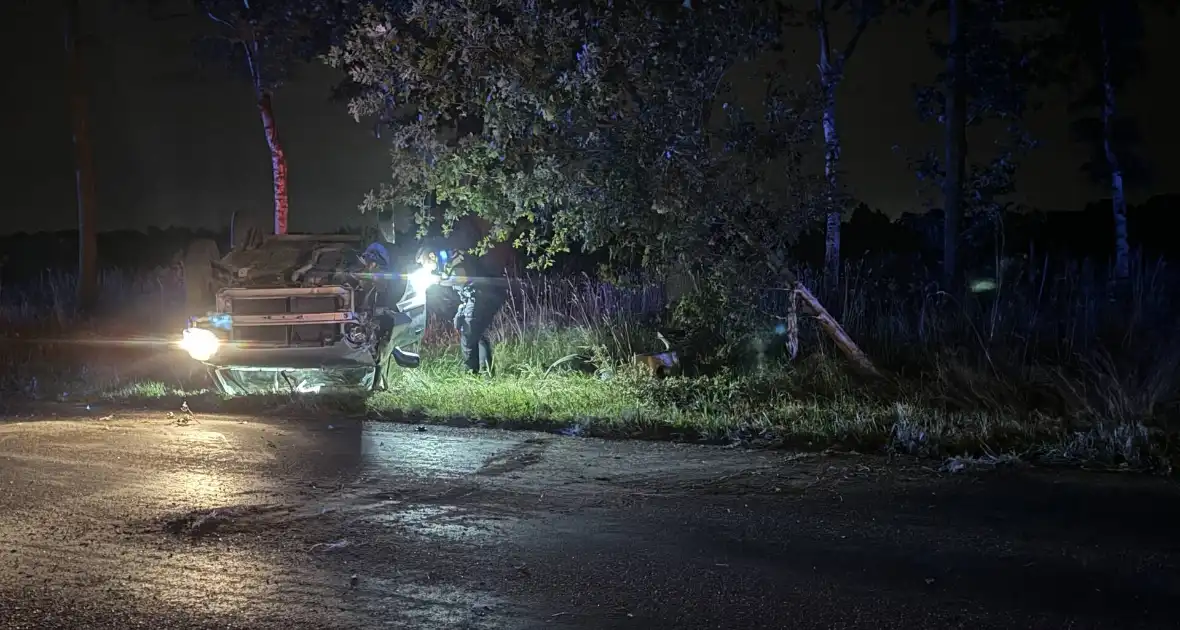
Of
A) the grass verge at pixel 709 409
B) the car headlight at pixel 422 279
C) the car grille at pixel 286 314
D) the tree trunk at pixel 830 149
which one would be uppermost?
the tree trunk at pixel 830 149

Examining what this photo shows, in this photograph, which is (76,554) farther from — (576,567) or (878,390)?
(878,390)

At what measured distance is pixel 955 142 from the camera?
18.9 m

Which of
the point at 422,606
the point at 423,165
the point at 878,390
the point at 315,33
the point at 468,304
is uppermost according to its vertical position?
the point at 315,33

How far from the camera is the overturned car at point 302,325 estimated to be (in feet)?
34.9

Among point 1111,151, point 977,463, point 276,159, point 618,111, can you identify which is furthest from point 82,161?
point 1111,151

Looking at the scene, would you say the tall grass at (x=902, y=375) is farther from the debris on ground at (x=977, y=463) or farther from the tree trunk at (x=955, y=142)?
the tree trunk at (x=955, y=142)

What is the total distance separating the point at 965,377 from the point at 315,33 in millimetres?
15092

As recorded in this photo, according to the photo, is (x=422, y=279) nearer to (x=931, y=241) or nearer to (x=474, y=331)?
(x=474, y=331)

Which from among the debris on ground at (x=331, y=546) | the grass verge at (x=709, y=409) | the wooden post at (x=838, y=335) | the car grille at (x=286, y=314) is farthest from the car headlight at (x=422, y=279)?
the debris on ground at (x=331, y=546)

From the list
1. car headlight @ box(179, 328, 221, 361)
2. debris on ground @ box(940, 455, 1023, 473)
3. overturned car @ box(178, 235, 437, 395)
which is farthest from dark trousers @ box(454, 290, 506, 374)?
debris on ground @ box(940, 455, 1023, 473)

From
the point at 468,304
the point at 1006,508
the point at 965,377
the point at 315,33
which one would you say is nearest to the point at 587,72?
the point at 468,304

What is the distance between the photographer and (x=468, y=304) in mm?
11852

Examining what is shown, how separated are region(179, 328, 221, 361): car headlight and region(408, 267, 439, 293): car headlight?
7.25 ft

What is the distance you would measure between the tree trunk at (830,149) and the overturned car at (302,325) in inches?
191
